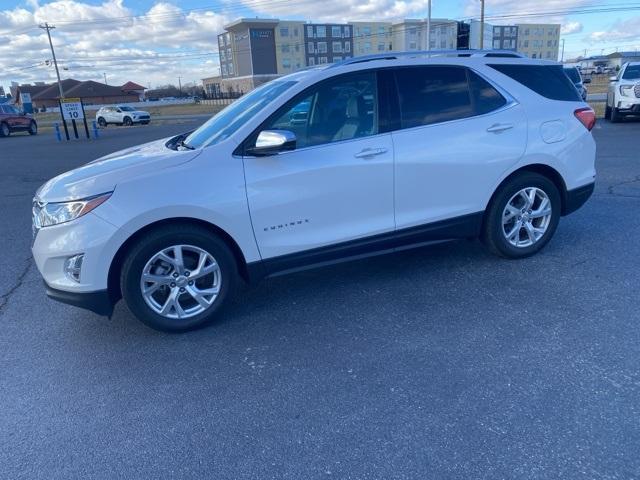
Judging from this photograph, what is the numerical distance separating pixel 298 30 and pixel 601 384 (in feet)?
342

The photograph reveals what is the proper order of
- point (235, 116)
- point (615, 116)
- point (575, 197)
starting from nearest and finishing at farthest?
point (235, 116) → point (575, 197) → point (615, 116)

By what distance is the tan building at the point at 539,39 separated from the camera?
121688 millimetres

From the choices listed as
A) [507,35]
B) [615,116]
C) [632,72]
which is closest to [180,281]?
[615,116]

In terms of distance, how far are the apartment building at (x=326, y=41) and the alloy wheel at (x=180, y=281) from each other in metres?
102

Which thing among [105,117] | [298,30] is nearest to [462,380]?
[105,117]

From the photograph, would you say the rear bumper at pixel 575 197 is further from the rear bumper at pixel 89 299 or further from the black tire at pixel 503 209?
the rear bumper at pixel 89 299

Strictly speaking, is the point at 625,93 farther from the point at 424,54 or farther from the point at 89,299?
the point at 89,299

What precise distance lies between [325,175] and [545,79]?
253 centimetres

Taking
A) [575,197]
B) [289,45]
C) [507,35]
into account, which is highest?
[507,35]

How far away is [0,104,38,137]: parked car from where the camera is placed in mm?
27906

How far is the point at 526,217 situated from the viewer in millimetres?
4633

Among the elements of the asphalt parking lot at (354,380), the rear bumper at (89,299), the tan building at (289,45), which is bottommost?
the asphalt parking lot at (354,380)

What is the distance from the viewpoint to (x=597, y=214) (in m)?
6.05

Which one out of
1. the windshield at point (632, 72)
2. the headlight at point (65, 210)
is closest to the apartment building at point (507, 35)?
the windshield at point (632, 72)
